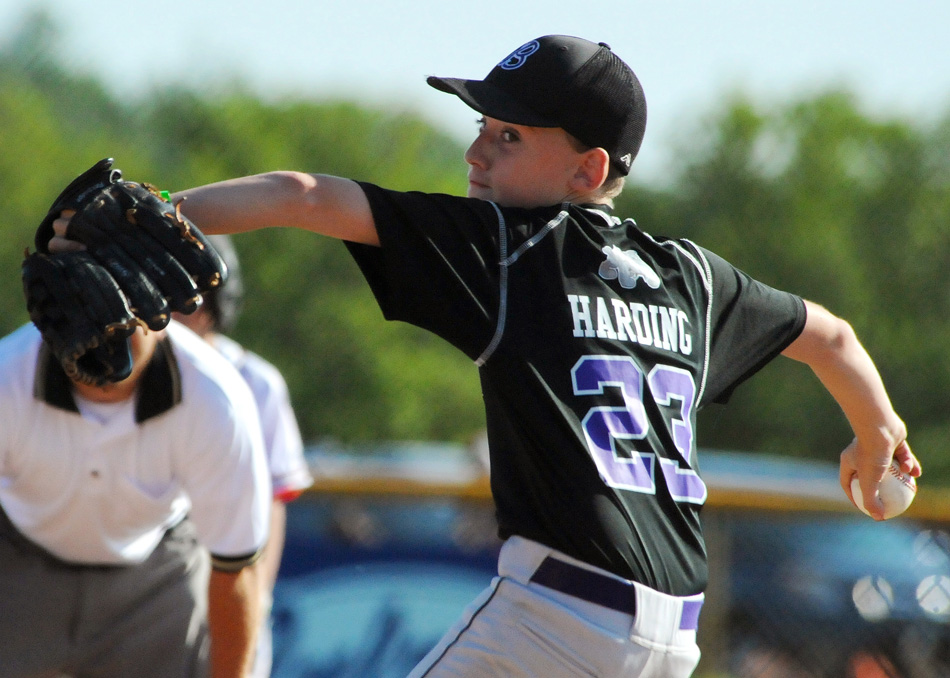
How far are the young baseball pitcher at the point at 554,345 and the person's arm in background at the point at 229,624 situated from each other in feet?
3.87

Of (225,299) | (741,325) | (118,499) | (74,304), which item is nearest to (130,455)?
(118,499)

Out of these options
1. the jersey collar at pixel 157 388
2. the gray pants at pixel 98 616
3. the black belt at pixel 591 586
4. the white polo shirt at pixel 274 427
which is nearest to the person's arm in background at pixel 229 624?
Answer: the gray pants at pixel 98 616

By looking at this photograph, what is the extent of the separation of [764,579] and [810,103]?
1903 centimetres

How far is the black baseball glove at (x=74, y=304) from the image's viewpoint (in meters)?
2.39

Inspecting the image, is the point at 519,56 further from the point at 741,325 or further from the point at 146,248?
the point at 146,248

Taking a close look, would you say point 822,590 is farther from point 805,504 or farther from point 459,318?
point 459,318

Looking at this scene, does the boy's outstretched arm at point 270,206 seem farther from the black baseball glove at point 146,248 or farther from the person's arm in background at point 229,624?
the person's arm in background at point 229,624

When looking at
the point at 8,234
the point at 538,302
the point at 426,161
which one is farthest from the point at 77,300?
the point at 426,161

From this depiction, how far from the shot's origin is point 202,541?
3.85 m

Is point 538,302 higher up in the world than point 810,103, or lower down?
higher up

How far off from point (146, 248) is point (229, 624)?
1.69 metres

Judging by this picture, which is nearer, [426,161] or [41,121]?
[41,121]

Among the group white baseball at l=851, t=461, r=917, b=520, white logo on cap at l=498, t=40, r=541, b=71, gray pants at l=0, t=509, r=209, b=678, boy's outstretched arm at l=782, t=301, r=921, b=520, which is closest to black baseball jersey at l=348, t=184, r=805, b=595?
white logo on cap at l=498, t=40, r=541, b=71

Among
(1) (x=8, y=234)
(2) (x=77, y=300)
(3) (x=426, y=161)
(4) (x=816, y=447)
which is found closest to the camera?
(2) (x=77, y=300)
